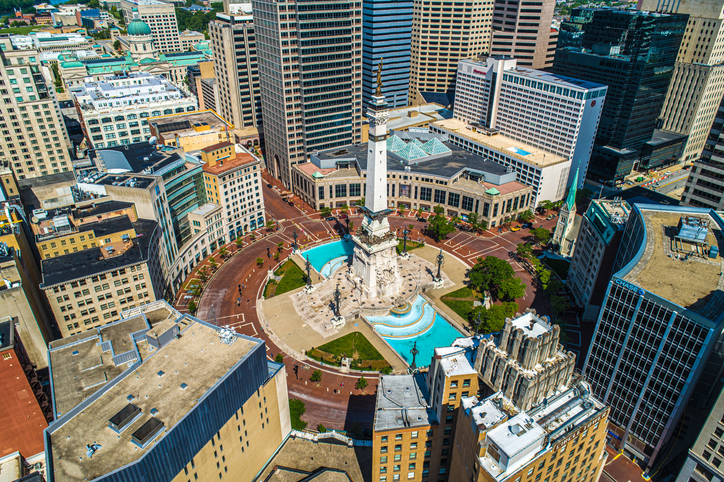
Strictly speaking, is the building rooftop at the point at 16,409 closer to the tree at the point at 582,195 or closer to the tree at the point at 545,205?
the tree at the point at 545,205

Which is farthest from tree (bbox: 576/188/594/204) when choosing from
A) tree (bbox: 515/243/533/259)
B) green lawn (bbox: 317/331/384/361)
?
green lawn (bbox: 317/331/384/361)

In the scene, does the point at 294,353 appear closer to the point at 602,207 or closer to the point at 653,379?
the point at 653,379

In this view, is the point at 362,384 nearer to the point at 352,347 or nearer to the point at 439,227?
the point at 352,347

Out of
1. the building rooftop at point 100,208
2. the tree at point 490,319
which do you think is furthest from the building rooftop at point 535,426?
the building rooftop at point 100,208

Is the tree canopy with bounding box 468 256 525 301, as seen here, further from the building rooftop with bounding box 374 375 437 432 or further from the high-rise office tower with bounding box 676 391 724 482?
the high-rise office tower with bounding box 676 391 724 482

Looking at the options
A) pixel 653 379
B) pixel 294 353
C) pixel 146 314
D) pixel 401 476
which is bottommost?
pixel 294 353

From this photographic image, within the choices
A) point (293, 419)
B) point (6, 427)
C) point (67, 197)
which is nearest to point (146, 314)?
point (6, 427)

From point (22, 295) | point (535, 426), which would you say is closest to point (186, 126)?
point (22, 295)
